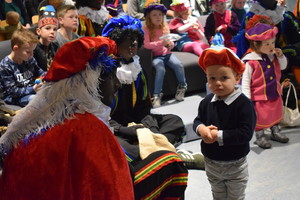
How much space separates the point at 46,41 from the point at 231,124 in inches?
87.9

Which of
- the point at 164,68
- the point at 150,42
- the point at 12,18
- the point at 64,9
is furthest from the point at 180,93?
the point at 12,18

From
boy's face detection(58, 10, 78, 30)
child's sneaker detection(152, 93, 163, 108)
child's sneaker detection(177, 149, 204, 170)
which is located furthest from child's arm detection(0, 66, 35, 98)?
child's sneaker detection(152, 93, 163, 108)

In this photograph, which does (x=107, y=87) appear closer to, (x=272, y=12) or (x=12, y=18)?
(x=272, y=12)

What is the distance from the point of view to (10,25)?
4949 millimetres

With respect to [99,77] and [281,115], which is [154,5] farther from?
[99,77]

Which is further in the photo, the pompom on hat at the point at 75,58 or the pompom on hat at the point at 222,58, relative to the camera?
the pompom on hat at the point at 222,58

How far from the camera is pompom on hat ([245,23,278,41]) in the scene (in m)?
3.37

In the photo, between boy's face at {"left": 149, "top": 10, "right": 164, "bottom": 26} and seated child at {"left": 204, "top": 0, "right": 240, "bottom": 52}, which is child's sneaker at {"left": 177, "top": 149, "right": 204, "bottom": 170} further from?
seated child at {"left": 204, "top": 0, "right": 240, "bottom": 52}

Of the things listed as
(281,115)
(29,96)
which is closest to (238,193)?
(281,115)

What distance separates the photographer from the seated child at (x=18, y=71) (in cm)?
342

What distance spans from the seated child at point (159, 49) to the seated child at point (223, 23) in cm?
72

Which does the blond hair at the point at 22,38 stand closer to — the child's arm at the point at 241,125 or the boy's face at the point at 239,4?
the child's arm at the point at 241,125

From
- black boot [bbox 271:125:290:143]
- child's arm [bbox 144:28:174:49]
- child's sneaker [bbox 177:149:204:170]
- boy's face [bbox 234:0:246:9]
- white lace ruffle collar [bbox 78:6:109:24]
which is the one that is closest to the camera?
child's sneaker [bbox 177:149:204:170]

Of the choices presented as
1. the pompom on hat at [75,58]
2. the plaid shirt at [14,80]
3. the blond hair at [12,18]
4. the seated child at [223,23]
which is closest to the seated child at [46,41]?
the plaid shirt at [14,80]
